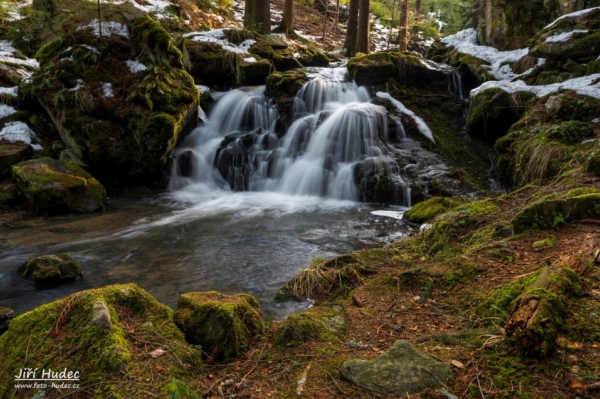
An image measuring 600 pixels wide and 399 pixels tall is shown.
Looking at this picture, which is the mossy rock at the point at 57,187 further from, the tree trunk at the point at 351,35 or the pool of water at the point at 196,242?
the tree trunk at the point at 351,35

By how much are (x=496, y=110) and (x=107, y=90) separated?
35.6 feet

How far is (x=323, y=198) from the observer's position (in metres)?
11.1

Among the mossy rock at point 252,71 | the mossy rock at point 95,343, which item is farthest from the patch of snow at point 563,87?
the mossy rock at point 95,343

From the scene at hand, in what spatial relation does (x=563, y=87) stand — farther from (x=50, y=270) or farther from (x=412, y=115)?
(x=50, y=270)

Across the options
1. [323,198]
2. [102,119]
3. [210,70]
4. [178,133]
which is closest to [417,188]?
[323,198]

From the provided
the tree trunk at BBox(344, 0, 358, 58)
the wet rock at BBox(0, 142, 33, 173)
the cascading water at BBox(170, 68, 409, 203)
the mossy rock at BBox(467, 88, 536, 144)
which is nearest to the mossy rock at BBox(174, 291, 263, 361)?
the cascading water at BBox(170, 68, 409, 203)

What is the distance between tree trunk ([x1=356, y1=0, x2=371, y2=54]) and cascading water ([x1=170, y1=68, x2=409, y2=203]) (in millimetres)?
4878

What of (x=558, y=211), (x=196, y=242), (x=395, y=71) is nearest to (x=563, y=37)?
(x=395, y=71)

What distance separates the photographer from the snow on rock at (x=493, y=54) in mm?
13570

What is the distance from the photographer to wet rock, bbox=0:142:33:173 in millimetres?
9562

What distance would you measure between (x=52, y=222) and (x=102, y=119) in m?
3.35

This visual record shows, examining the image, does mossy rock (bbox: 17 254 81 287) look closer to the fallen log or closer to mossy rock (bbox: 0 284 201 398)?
mossy rock (bbox: 0 284 201 398)

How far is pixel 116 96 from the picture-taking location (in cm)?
1062

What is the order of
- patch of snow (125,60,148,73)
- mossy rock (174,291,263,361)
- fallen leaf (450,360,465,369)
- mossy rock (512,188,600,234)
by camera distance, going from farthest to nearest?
patch of snow (125,60,148,73) → mossy rock (512,188,600,234) → mossy rock (174,291,263,361) → fallen leaf (450,360,465,369)
